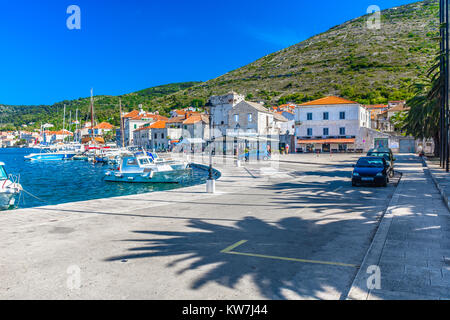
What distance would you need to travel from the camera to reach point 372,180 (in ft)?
57.5

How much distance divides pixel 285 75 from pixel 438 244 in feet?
578

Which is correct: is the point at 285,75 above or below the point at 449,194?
above

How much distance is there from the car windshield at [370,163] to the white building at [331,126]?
4189cm

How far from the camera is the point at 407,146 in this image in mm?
63031

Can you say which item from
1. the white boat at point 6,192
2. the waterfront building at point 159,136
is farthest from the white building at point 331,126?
the white boat at point 6,192

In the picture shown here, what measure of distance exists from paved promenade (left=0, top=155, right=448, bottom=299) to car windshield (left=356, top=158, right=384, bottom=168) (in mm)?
5499

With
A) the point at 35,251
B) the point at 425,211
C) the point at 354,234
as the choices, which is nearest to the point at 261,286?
the point at 354,234

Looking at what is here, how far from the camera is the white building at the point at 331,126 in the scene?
199 feet

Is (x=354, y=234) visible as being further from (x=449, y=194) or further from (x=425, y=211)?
(x=449, y=194)

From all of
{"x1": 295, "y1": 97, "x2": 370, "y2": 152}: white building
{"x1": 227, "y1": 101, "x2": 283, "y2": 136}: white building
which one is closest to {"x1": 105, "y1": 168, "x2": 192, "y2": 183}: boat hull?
{"x1": 227, "y1": 101, "x2": 283, "y2": 136}: white building

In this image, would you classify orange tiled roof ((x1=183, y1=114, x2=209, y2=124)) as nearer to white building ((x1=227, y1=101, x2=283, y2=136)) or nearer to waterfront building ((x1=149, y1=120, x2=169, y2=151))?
waterfront building ((x1=149, y1=120, x2=169, y2=151))

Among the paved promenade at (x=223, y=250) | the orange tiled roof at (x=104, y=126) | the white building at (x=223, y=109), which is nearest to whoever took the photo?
the paved promenade at (x=223, y=250)

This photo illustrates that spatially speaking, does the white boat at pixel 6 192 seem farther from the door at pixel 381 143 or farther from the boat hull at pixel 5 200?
the door at pixel 381 143

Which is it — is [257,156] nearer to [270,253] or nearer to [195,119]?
[270,253]
